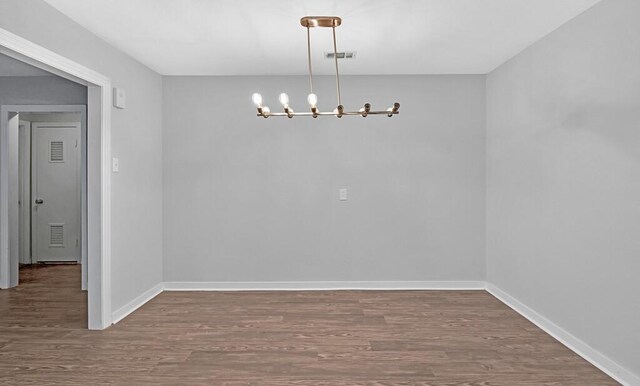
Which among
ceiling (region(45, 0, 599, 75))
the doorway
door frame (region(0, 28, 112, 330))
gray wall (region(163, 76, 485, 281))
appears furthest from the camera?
the doorway

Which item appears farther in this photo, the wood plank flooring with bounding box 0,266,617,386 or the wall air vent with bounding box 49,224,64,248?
the wall air vent with bounding box 49,224,64,248

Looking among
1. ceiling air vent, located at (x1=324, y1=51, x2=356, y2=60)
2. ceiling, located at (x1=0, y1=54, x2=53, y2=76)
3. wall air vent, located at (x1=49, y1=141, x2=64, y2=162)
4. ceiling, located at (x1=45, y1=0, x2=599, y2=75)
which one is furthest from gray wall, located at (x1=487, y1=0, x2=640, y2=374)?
wall air vent, located at (x1=49, y1=141, x2=64, y2=162)

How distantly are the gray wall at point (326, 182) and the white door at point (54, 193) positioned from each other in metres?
2.68

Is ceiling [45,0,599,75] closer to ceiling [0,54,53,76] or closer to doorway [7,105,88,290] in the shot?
ceiling [0,54,53,76]

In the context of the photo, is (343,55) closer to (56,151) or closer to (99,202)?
(99,202)

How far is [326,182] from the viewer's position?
5086 mm

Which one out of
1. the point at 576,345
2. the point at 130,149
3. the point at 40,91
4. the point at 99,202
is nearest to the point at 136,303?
the point at 99,202

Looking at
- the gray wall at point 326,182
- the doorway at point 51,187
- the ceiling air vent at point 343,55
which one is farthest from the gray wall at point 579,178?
the doorway at point 51,187

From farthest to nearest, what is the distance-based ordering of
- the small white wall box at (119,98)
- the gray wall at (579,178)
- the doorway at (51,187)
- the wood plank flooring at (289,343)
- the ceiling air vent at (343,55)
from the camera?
the doorway at (51,187) → the ceiling air vent at (343,55) → the small white wall box at (119,98) → the wood plank flooring at (289,343) → the gray wall at (579,178)

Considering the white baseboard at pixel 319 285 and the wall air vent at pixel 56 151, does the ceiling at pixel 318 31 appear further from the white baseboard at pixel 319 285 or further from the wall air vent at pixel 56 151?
the wall air vent at pixel 56 151

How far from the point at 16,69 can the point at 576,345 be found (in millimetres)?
5530

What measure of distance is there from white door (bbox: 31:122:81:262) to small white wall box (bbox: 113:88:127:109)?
3386mm

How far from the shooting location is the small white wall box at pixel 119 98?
3.92 meters

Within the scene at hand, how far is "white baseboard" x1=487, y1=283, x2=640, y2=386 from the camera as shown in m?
2.73
